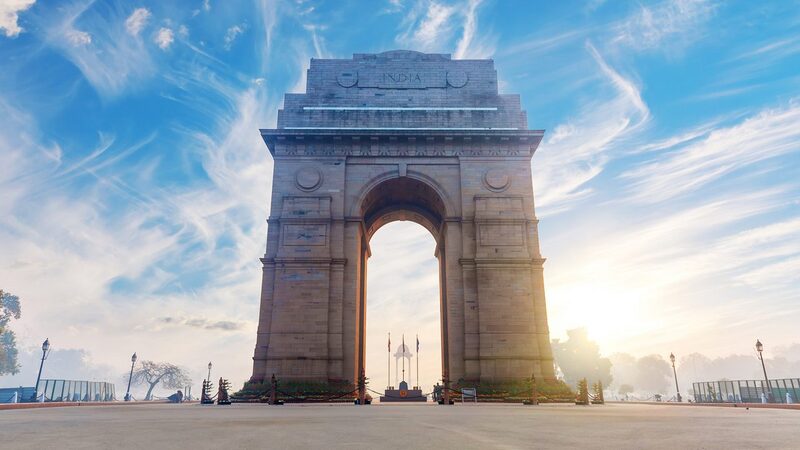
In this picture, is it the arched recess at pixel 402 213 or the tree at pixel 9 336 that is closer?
the arched recess at pixel 402 213

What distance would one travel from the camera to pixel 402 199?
3394 cm

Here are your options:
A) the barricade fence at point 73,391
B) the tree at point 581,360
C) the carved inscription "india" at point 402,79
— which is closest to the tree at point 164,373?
the barricade fence at point 73,391

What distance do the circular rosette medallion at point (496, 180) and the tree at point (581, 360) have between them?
178 feet

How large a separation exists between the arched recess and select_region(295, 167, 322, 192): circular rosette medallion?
2.58 metres

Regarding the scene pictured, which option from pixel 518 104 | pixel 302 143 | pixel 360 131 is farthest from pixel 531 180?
pixel 302 143

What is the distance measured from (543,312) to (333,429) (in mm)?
21271

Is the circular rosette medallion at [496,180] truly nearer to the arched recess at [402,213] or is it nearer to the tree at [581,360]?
the arched recess at [402,213]

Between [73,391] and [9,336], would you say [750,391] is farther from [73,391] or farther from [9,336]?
[9,336]

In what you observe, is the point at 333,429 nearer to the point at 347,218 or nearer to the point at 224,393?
the point at 224,393

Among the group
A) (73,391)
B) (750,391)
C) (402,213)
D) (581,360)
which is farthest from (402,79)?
(581,360)

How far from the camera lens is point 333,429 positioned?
7.56 metres

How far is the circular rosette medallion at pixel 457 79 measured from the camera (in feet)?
105

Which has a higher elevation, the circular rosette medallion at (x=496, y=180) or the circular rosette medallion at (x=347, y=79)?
the circular rosette medallion at (x=347, y=79)

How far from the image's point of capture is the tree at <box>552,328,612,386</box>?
246 ft
